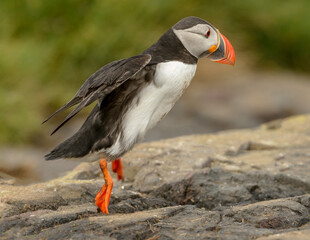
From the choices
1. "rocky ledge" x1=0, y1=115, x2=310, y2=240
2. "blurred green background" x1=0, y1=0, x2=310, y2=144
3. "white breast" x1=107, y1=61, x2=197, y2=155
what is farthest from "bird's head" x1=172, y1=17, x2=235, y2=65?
"blurred green background" x1=0, y1=0, x2=310, y2=144

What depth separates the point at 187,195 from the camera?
383 cm

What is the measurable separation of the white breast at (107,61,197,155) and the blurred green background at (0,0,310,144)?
4144 millimetres

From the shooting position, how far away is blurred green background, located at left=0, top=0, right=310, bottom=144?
7.74 meters

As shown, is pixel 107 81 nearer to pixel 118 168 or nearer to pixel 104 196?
pixel 104 196

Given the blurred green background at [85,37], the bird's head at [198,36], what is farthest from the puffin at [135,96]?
the blurred green background at [85,37]

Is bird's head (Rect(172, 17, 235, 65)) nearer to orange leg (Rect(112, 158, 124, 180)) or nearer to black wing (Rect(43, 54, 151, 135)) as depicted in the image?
black wing (Rect(43, 54, 151, 135))

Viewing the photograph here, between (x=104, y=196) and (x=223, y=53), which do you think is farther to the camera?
(x=223, y=53)

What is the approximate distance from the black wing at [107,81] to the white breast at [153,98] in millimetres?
157

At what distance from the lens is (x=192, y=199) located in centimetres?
379

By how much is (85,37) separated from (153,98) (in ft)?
17.0

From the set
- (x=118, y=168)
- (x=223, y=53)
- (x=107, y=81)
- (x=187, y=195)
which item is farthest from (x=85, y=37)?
(x=107, y=81)

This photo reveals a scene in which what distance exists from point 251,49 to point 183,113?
2.27 meters

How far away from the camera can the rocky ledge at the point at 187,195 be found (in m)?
3.01

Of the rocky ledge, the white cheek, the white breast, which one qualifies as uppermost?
the white cheek
